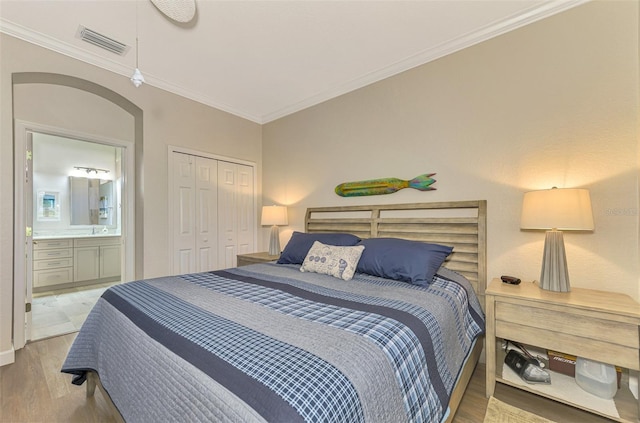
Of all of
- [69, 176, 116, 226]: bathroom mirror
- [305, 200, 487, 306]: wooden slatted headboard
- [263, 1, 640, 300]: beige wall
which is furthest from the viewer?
[69, 176, 116, 226]: bathroom mirror

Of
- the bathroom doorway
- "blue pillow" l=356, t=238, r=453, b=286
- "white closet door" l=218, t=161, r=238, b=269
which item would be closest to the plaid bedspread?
"blue pillow" l=356, t=238, r=453, b=286

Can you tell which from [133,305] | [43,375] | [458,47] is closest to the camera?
[133,305]

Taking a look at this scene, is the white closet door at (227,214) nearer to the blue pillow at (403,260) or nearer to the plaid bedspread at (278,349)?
the plaid bedspread at (278,349)

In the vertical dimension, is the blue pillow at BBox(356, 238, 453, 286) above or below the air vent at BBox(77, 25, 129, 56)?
below

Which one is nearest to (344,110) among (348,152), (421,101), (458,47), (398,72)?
(348,152)

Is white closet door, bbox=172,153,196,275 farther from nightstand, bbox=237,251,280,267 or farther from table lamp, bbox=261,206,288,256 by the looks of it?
table lamp, bbox=261,206,288,256

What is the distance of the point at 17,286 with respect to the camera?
249 centimetres

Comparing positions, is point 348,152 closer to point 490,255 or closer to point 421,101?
point 421,101

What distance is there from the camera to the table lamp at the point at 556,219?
1.64 meters

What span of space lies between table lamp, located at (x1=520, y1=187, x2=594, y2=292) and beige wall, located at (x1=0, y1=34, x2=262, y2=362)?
3.41 m

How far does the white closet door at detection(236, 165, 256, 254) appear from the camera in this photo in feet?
12.9

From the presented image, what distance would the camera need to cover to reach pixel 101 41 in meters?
2.42

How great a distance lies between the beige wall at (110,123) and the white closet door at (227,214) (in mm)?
256

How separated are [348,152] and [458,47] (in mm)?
1388
